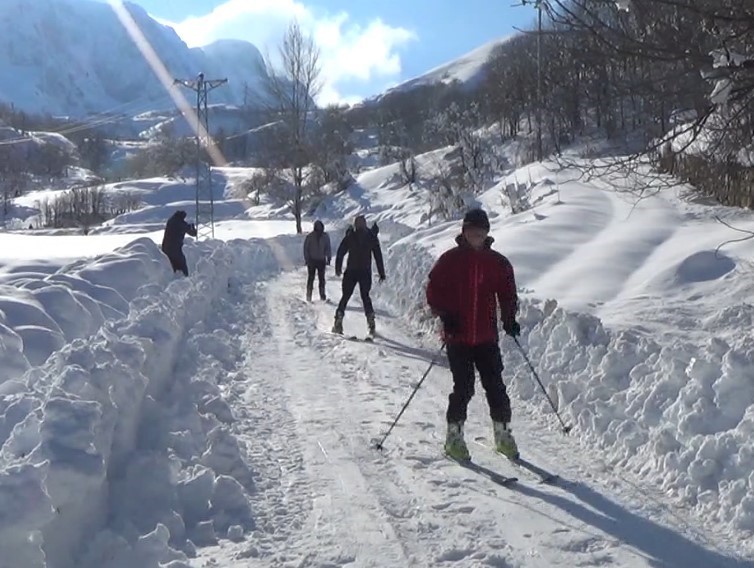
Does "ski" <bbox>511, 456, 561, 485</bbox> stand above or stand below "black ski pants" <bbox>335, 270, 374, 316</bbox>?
below

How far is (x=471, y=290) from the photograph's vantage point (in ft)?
20.0

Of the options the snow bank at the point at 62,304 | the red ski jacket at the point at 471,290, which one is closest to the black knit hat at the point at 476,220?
the red ski jacket at the point at 471,290

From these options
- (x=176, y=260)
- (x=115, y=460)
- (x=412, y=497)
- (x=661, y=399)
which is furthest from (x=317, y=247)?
(x=412, y=497)

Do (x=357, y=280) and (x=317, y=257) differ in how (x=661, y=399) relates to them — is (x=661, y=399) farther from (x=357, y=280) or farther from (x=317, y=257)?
(x=317, y=257)

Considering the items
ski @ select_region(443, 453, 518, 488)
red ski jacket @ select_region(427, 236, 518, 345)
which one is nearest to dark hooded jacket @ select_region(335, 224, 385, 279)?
red ski jacket @ select_region(427, 236, 518, 345)

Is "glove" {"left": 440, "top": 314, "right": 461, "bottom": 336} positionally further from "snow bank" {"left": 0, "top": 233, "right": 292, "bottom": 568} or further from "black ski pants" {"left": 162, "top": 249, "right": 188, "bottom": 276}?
"black ski pants" {"left": 162, "top": 249, "right": 188, "bottom": 276}

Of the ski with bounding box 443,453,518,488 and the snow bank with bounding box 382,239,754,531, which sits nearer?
the snow bank with bounding box 382,239,754,531

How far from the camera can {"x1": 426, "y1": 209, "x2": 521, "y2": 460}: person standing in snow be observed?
6.10 meters

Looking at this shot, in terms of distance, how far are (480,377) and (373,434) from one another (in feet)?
3.97

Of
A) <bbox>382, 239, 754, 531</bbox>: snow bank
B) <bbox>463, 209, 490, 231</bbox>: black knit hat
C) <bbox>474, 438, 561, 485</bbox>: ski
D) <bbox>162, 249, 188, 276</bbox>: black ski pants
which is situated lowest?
<bbox>474, 438, 561, 485</bbox>: ski

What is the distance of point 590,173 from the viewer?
7.16 metres

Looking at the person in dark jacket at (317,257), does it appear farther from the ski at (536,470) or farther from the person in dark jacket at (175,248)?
the ski at (536,470)

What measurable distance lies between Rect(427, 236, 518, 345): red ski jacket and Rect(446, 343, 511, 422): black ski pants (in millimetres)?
77

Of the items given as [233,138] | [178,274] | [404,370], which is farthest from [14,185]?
[404,370]
